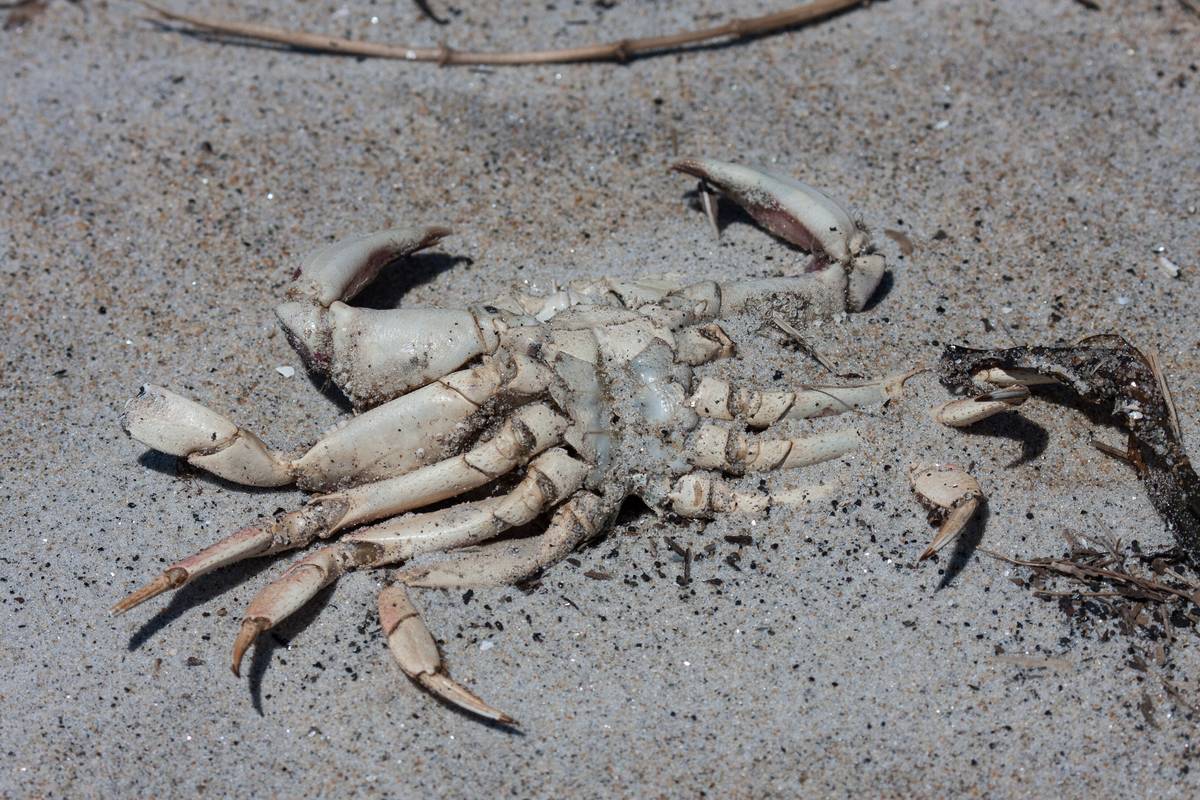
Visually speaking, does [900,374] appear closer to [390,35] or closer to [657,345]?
[657,345]

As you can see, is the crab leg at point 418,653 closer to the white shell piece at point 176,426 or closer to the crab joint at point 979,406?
the white shell piece at point 176,426

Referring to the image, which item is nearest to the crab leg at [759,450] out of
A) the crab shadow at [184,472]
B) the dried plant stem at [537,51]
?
the crab shadow at [184,472]

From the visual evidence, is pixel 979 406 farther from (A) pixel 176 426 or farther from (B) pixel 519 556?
(A) pixel 176 426

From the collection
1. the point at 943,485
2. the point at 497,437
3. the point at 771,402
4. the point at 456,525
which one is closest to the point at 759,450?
the point at 771,402

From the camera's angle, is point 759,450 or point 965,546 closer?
point 965,546

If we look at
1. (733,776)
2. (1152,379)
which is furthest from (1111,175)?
(733,776)
